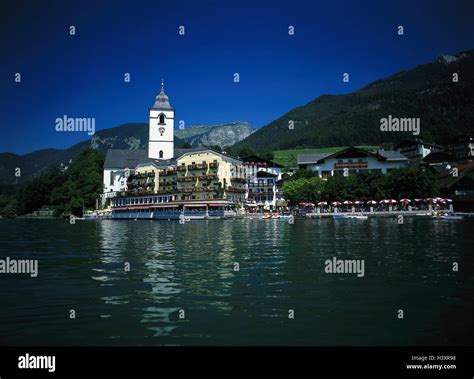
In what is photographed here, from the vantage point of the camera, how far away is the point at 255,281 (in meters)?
13.5

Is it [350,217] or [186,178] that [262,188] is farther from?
[350,217]

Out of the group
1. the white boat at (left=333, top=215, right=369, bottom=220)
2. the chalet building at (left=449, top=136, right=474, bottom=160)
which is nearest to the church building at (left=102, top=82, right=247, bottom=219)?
the white boat at (left=333, top=215, right=369, bottom=220)

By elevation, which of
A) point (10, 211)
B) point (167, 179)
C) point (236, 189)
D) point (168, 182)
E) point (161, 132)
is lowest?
point (10, 211)

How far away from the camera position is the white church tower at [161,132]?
374 ft

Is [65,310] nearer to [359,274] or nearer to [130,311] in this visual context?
[130,311]

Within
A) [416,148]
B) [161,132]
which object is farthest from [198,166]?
[416,148]

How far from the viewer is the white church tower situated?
114 m

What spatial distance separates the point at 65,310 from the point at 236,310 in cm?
406

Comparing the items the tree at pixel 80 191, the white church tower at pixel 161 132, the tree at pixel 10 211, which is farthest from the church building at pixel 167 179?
the tree at pixel 10 211

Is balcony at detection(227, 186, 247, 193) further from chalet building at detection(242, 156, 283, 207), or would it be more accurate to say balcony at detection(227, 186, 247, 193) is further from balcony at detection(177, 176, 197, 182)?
balcony at detection(177, 176, 197, 182)

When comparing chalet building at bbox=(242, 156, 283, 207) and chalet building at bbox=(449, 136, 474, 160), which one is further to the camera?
chalet building at bbox=(449, 136, 474, 160)

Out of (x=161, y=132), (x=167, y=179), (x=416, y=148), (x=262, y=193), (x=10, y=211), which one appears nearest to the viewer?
(x=167, y=179)

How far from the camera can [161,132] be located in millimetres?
114625

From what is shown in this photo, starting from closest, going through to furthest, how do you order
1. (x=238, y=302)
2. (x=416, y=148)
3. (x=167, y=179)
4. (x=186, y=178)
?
(x=238, y=302) < (x=186, y=178) < (x=167, y=179) < (x=416, y=148)
